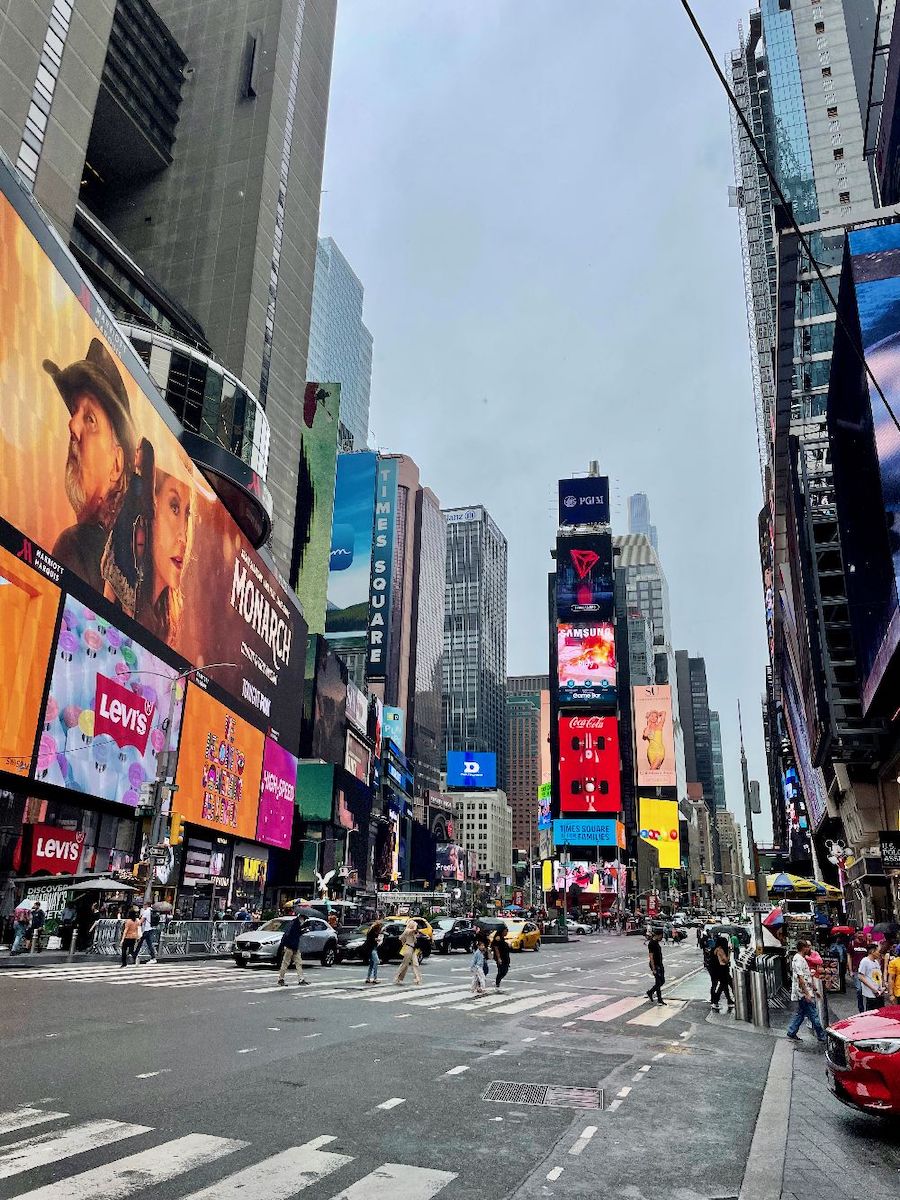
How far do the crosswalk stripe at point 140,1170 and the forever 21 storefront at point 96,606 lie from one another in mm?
22110

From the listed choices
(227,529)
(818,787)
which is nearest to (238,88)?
(227,529)

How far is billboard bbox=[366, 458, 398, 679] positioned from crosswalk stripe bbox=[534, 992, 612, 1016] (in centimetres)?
9508

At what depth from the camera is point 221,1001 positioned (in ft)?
52.1

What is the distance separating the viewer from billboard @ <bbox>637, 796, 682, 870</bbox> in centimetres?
16700

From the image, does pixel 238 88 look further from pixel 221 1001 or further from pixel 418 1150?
pixel 418 1150

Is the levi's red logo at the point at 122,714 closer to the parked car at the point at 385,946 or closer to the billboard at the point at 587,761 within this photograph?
the parked car at the point at 385,946

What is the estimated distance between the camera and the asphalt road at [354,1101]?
19.1 ft

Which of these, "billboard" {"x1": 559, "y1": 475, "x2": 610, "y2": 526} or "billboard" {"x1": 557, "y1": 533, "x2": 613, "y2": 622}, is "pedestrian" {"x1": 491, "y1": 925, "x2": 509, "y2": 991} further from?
"billboard" {"x1": 559, "y1": 475, "x2": 610, "y2": 526}

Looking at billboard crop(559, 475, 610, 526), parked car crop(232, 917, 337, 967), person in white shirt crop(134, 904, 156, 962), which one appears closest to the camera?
parked car crop(232, 917, 337, 967)

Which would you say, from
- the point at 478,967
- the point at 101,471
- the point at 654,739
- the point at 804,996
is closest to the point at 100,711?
the point at 101,471

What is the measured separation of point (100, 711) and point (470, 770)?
514 feet

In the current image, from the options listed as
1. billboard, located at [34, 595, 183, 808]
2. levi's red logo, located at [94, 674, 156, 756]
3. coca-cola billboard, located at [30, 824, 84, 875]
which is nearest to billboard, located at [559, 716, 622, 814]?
billboard, located at [34, 595, 183, 808]

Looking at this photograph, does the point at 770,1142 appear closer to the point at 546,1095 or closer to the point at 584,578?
the point at 546,1095

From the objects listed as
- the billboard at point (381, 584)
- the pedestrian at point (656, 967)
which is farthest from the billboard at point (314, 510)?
the pedestrian at point (656, 967)
